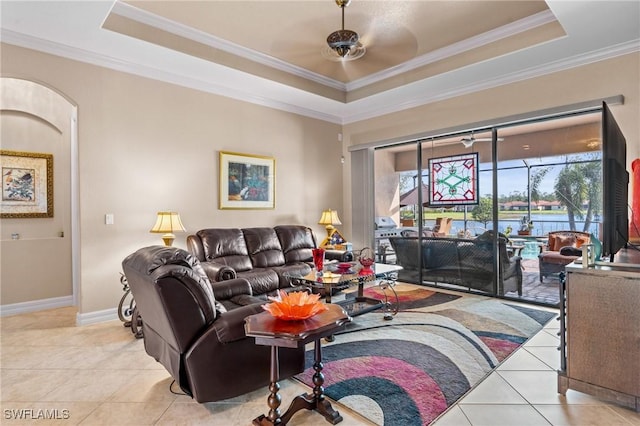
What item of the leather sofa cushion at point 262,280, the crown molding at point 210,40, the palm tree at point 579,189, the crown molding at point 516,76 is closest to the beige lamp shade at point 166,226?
the leather sofa cushion at point 262,280

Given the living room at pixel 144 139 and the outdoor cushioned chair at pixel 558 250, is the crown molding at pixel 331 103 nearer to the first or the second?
the living room at pixel 144 139

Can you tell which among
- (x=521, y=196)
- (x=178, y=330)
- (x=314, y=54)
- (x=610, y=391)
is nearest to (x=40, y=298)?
(x=178, y=330)

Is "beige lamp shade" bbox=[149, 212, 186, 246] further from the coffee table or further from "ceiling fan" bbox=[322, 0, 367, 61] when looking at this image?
"ceiling fan" bbox=[322, 0, 367, 61]

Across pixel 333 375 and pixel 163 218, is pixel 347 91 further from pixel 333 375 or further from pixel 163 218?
pixel 333 375

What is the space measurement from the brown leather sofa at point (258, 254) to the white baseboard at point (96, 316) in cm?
109

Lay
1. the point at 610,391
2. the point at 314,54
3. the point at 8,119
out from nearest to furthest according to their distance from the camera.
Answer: the point at 610,391 < the point at 8,119 < the point at 314,54

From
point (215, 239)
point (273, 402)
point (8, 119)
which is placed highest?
point (8, 119)

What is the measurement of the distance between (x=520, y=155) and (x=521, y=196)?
1.80ft

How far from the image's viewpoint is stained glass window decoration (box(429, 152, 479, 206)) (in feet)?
16.5

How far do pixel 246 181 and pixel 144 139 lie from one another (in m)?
1.49

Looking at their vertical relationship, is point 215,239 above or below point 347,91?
below

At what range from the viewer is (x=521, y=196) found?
458cm

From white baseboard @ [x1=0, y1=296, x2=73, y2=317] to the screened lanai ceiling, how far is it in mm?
3017

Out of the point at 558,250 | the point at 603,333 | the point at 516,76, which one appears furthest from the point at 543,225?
the point at 603,333
